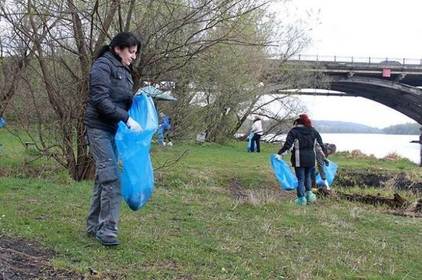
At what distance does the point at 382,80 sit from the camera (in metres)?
47.5

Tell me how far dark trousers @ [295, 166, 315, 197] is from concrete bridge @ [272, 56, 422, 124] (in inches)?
1254

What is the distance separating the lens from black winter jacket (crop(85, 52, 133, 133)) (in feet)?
16.3

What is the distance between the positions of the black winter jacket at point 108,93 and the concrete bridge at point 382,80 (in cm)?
3760

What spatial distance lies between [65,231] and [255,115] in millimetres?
28848

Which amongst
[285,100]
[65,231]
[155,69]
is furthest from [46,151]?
[285,100]

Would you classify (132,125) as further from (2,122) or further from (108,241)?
(2,122)

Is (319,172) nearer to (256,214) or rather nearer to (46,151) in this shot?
(256,214)

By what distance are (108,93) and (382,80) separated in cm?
4527

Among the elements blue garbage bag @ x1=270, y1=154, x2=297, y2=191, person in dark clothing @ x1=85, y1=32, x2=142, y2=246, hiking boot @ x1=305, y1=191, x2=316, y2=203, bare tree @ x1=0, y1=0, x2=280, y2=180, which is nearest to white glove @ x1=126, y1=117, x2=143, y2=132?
person in dark clothing @ x1=85, y1=32, x2=142, y2=246

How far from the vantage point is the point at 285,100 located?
3506 cm

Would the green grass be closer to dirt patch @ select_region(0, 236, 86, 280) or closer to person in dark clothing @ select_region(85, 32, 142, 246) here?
dirt patch @ select_region(0, 236, 86, 280)

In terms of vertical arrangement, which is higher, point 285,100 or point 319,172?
point 285,100

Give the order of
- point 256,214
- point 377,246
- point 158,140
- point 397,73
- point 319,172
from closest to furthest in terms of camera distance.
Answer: point 377,246, point 256,214, point 319,172, point 158,140, point 397,73

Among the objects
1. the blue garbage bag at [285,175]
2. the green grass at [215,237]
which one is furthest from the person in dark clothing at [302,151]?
the green grass at [215,237]
